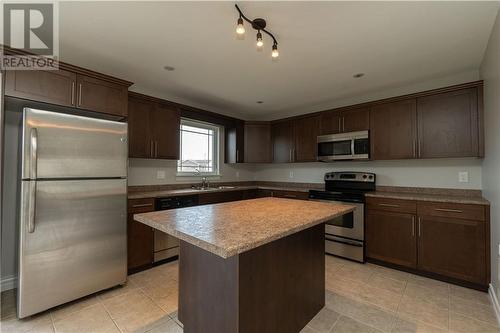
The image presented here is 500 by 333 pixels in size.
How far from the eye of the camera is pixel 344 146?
3.61m

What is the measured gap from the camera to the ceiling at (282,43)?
69.2 inches

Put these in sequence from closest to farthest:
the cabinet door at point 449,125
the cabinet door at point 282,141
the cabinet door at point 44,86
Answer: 1. the cabinet door at point 44,86
2. the cabinet door at point 449,125
3. the cabinet door at point 282,141

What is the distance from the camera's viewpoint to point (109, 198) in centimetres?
239

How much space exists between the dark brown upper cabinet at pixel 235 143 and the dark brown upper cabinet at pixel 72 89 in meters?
2.24

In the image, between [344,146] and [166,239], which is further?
[344,146]

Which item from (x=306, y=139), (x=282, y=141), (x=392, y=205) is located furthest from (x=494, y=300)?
(x=282, y=141)

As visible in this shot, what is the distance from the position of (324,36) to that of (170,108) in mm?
2315

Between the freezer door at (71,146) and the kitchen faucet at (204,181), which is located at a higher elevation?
the freezer door at (71,146)

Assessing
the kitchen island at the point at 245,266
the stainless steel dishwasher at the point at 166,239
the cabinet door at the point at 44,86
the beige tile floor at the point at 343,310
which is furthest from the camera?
the stainless steel dishwasher at the point at 166,239

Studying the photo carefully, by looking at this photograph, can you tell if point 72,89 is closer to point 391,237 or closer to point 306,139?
point 306,139

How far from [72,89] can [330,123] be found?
3.39m

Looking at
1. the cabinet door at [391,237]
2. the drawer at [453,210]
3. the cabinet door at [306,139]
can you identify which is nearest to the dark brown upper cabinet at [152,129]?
the cabinet door at [306,139]

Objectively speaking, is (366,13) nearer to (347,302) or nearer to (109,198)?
(347,302)

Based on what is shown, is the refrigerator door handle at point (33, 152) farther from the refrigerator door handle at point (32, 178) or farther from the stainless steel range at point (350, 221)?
the stainless steel range at point (350, 221)
